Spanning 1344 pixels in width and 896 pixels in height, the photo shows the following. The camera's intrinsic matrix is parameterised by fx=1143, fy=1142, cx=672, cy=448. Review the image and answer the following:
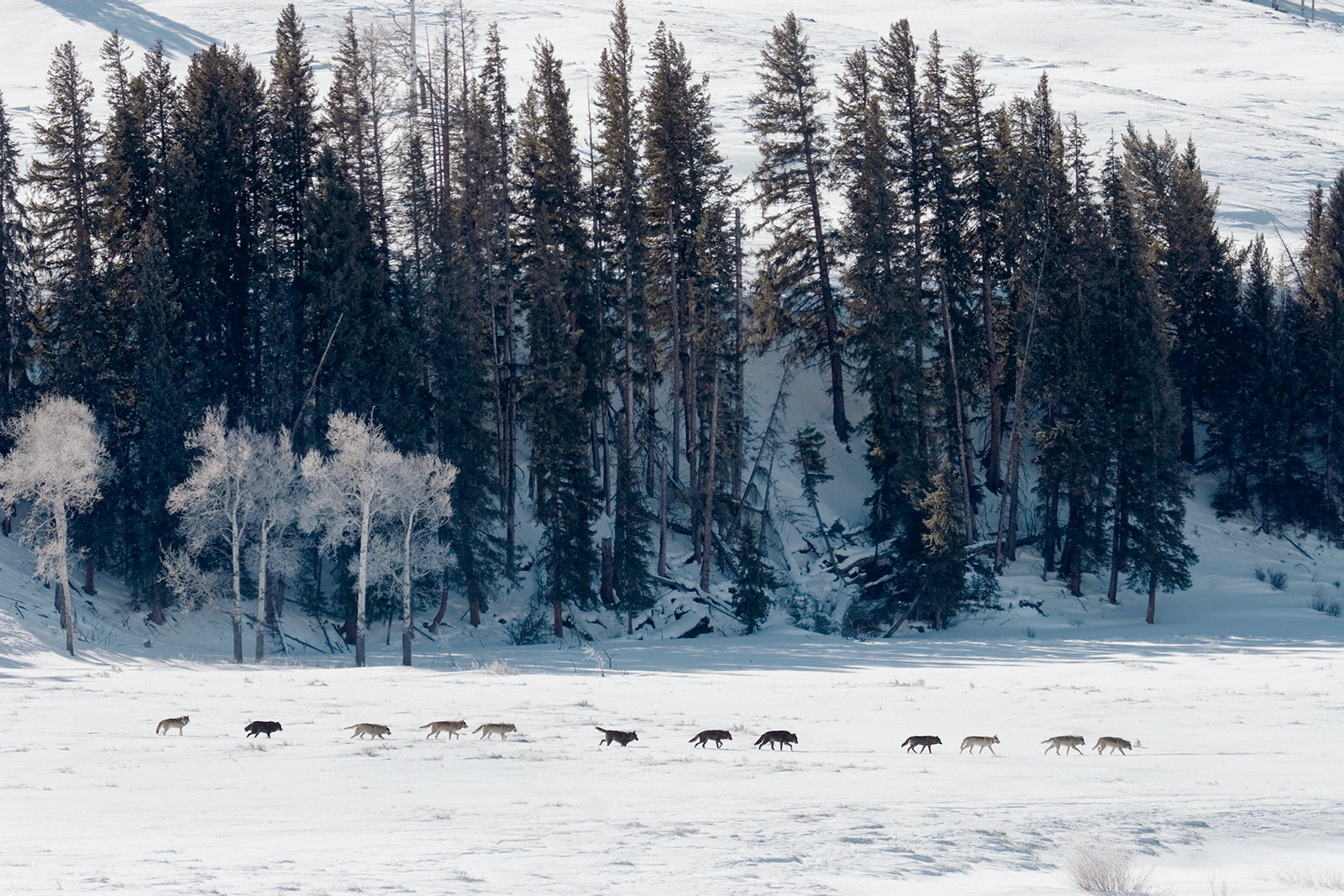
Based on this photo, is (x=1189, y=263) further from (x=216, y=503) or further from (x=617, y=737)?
(x=617, y=737)

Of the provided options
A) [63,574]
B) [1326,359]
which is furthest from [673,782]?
[1326,359]

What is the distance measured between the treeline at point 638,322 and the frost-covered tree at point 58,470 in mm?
2974

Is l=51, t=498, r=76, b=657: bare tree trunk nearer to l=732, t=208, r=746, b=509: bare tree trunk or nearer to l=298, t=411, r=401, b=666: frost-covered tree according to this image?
l=298, t=411, r=401, b=666: frost-covered tree

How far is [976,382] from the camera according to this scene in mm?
42281

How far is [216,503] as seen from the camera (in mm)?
32844

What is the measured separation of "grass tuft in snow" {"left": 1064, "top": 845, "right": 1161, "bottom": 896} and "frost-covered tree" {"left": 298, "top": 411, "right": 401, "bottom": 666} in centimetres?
2419

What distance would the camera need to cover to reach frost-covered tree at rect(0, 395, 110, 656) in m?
30.9

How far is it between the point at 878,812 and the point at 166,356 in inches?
1207

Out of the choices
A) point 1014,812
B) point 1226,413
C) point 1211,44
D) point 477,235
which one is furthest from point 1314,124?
point 1014,812

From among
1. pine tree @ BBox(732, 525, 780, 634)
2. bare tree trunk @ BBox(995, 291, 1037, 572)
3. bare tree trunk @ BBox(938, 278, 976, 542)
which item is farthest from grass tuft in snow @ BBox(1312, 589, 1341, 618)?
pine tree @ BBox(732, 525, 780, 634)

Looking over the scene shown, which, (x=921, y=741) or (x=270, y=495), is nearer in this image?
(x=921, y=741)

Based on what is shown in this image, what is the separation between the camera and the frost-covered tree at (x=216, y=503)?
3153cm

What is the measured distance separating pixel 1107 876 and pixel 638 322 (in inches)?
1263

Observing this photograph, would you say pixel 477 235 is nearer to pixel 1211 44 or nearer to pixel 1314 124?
pixel 1314 124
